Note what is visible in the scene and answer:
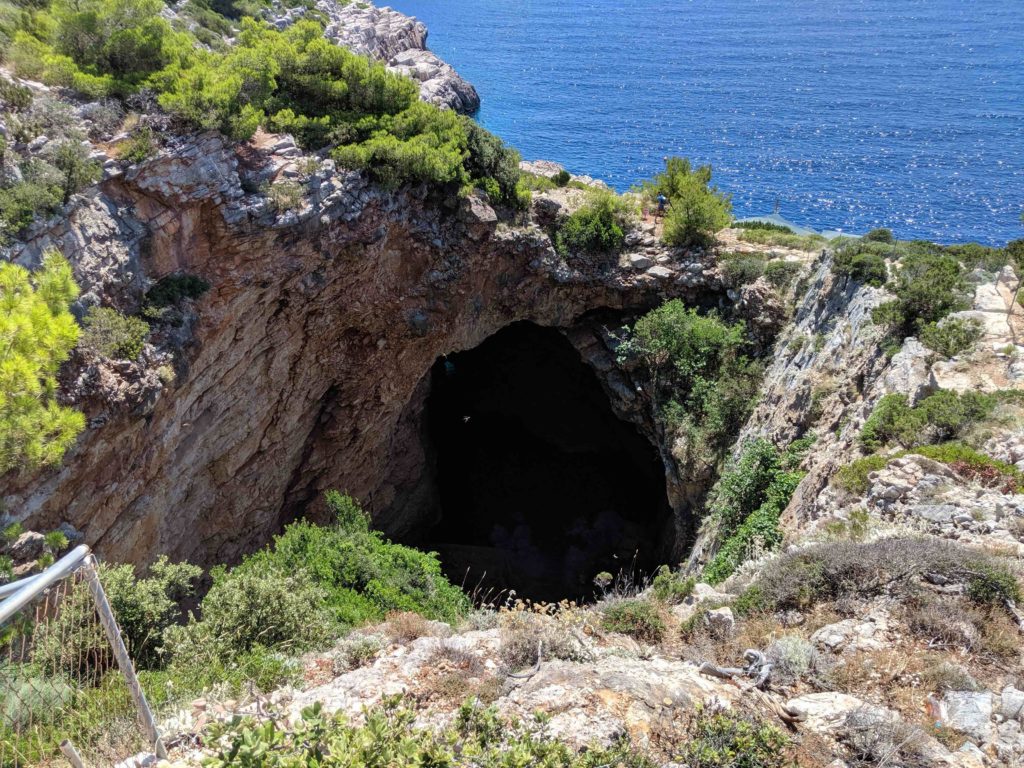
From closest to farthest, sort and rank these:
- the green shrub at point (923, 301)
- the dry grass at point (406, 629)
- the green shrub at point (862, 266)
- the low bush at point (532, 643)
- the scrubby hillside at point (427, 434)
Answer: the scrubby hillside at point (427, 434) → the low bush at point (532, 643) → the dry grass at point (406, 629) → the green shrub at point (923, 301) → the green shrub at point (862, 266)

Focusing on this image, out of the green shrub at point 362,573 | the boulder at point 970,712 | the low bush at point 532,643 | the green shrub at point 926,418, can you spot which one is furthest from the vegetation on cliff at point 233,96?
the boulder at point 970,712

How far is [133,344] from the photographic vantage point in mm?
12203

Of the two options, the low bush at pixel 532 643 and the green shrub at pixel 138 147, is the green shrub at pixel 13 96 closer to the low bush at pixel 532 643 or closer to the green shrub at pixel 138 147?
the green shrub at pixel 138 147

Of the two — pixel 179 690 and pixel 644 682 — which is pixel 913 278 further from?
pixel 179 690

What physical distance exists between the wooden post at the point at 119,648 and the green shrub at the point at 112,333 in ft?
25.4

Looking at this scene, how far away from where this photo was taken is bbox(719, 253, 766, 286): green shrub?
1922 cm

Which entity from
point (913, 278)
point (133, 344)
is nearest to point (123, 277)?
point (133, 344)

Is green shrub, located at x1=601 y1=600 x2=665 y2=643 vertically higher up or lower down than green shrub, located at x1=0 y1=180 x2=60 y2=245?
lower down

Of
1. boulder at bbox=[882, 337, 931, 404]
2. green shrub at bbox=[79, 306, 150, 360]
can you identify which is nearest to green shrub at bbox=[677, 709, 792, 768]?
boulder at bbox=[882, 337, 931, 404]

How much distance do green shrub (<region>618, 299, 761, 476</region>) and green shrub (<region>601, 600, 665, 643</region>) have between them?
364 inches

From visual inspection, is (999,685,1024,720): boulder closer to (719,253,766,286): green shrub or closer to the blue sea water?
(719,253,766,286): green shrub

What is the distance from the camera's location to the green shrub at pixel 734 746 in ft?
18.8

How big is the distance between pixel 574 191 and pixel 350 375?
10069 mm

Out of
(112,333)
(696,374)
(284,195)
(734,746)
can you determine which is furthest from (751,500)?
(112,333)
